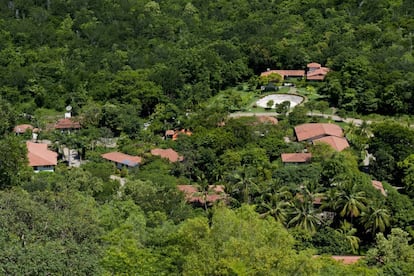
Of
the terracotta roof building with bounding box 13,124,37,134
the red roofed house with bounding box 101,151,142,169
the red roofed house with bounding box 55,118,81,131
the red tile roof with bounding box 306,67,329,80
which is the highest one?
the red tile roof with bounding box 306,67,329,80

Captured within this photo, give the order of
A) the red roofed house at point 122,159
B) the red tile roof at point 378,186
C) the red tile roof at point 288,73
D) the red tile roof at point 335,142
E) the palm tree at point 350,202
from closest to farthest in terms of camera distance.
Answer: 1. the palm tree at point 350,202
2. the red tile roof at point 378,186
3. the red roofed house at point 122,159
4. the red tile roof at point 335,142
5. the red tile roof at point 288,73

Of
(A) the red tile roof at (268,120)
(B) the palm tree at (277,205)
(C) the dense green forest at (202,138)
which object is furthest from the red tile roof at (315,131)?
(B) the palm tree at (277,205)

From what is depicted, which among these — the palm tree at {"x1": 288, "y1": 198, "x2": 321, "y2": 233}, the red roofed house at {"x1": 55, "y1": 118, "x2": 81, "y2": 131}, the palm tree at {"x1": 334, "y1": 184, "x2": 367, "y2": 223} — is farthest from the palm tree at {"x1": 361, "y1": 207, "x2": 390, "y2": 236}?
the red roofed house at {"x1": 55, "y1": 118, "x2": 81, "y2": 131}

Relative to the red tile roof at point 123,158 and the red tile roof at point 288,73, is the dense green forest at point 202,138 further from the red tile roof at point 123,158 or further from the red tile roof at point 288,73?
the red tile roof at point 288,73

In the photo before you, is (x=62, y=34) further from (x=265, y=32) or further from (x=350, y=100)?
(x=350, y=100)

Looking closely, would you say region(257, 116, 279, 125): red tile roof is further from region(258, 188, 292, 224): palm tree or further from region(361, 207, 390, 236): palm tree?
region(361, 207, 390, 236): palm tree

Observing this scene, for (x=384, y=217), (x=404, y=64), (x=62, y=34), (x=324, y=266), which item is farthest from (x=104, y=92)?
(x=324, y=266)

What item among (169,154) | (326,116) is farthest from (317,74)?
(169,154)
